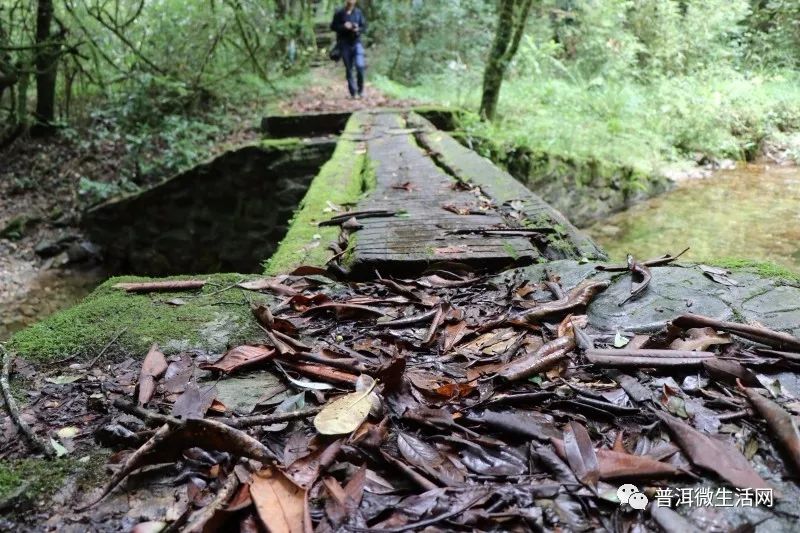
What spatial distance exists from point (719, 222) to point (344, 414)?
6073mm

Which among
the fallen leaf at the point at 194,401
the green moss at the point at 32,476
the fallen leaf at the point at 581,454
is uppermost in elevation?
the fallen leaf at the point at 581,454

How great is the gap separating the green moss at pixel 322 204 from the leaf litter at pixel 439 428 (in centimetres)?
85

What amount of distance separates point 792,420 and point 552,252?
164 cm

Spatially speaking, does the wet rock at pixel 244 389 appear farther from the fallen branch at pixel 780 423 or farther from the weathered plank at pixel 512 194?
the weathered plank at pixel 512 194

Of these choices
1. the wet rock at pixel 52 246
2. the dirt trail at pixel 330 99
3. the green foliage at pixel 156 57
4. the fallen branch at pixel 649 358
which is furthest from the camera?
the green foliage at pixel 156 57

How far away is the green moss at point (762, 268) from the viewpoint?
2266 mm

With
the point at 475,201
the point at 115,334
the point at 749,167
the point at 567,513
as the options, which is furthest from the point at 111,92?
the point at 567,513

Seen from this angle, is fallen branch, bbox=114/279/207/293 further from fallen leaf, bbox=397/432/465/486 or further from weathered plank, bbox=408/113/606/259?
weathered plank, bbox=408/113/606/259

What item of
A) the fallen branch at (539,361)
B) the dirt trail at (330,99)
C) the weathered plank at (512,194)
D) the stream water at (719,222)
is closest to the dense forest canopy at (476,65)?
the dirt trail at (330,99)

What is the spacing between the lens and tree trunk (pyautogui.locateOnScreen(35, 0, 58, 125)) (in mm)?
9438

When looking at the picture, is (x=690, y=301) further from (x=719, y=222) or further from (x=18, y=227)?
(x=18, y=227)

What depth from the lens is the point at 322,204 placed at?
3930mm

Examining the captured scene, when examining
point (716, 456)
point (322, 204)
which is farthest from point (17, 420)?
point (322, 204)

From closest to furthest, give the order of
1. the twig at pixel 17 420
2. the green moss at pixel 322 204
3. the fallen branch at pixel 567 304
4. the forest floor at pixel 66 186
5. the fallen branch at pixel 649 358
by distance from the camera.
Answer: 1. the twig at pixel 17 420
2. the fallen branch at pixel 649 358
3. the fallen branch at pixel 567 304
4. the green moss at pixel 322 204
5. the forest floor at pixel 66 186
